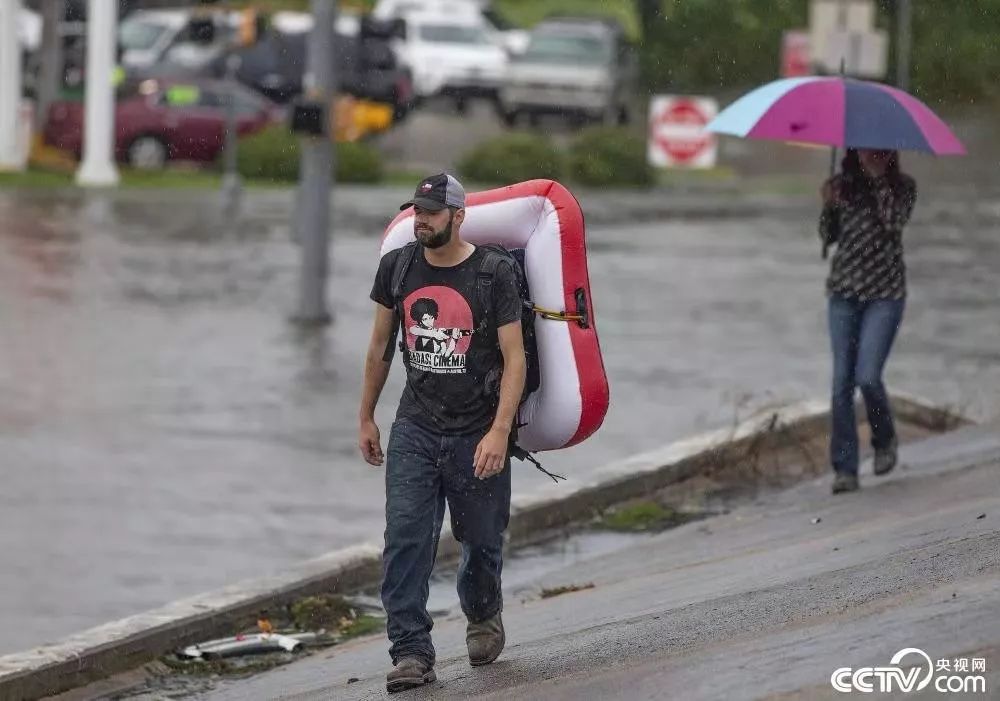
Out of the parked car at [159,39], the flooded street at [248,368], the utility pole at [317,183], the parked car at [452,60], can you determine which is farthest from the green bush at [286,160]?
the utility pole at [317,183]

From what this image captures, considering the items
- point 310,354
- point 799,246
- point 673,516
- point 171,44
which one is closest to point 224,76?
point 171,44

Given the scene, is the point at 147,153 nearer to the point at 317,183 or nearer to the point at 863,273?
the point at 317,183

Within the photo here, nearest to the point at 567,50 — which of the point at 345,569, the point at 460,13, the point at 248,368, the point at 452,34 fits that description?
the point at 452,34

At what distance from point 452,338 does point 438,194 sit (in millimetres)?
466

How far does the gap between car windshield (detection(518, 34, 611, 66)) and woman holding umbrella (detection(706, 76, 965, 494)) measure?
3125cm

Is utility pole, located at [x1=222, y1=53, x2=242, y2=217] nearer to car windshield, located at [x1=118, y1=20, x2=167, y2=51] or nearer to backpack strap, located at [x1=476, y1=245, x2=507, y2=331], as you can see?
car windshield, located at [x1=118, y1=20, x2=167, y2=51]

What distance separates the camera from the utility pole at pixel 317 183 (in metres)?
18.6

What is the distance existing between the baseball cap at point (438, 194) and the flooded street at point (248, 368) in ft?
8.74

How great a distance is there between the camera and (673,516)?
11.1 m

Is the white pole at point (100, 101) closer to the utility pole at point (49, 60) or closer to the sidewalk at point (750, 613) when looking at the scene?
the utility pole at point (49, 60)

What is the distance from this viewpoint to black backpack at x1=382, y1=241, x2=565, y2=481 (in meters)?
6.92

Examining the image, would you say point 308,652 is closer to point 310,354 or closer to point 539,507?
point 539,507


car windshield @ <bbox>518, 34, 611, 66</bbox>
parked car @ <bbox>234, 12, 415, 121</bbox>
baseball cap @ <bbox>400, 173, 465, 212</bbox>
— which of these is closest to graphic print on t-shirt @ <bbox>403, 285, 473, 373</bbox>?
baseball cap @ <bbox>400, 173, 465, 212</bbox>

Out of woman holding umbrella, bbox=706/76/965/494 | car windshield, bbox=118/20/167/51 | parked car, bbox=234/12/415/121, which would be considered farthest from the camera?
car windshield, bbox=118/20/167/51
